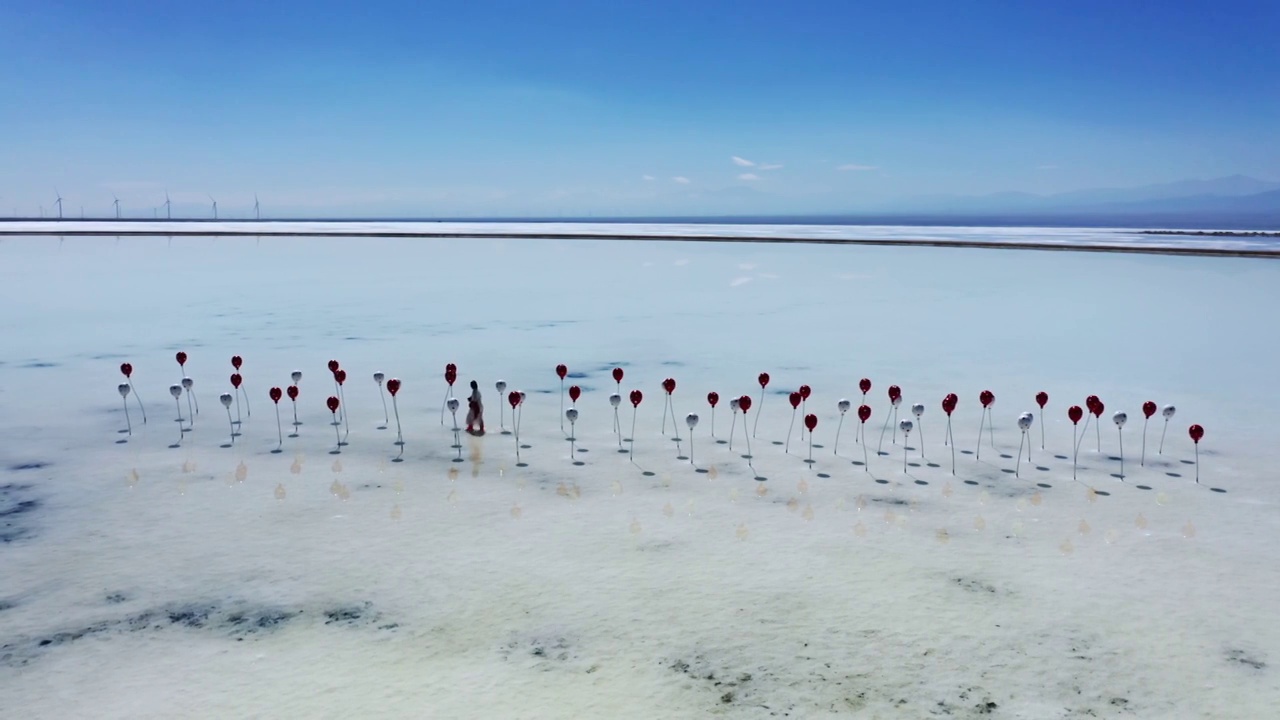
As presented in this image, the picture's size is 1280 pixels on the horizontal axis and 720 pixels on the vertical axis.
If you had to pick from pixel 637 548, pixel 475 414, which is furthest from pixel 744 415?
pixel 637 548

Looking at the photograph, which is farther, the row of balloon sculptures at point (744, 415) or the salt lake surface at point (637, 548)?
the row of balloon sculptures at point (744, 415)

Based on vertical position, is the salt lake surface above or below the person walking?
below

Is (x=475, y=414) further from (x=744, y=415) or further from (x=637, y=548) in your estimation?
(x=637, y=548)

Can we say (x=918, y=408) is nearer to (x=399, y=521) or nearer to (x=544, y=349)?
(x=399, y=521)

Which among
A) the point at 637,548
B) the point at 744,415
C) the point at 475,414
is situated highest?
the point at 475,414

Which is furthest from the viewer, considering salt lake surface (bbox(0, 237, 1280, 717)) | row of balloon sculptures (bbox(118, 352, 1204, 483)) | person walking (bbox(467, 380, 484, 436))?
person walking (bbox(467, 380, 484, 436))

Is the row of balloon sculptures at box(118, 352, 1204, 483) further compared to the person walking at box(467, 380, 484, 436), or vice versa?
the person walking at box(467, 380, 484, 436)

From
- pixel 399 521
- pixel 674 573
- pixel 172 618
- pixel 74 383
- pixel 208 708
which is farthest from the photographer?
pixel 74 383

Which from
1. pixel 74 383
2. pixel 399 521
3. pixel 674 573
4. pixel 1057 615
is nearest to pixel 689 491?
pixel 674 573
